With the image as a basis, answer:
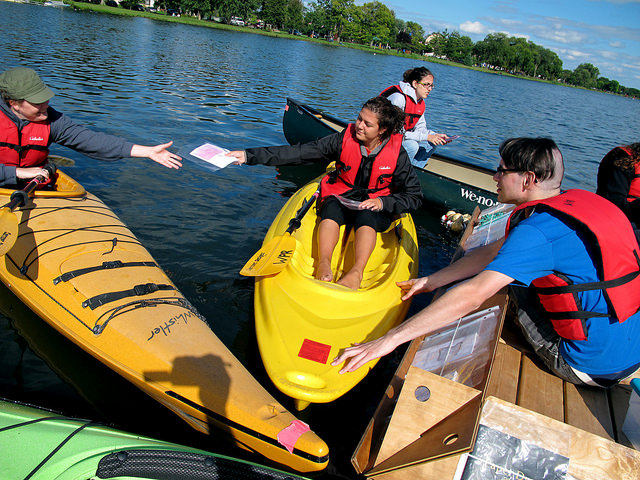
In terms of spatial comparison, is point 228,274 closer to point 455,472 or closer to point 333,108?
point 455,472

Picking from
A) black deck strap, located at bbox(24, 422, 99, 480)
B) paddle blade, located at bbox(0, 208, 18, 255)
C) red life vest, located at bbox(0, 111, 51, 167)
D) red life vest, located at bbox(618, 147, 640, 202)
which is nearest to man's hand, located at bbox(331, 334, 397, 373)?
black deck strap, located at bbox(24, 422, 99, 480)

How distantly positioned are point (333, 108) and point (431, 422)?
14969 mm

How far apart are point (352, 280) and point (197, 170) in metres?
4.86

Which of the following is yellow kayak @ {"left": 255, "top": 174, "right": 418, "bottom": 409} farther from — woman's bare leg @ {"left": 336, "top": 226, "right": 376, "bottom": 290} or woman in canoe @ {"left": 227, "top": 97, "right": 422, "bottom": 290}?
woman in canoe @ {"left": 227, "top": 97, "right": 422, "bottom": 290}

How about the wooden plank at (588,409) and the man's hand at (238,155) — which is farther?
the man's hand at (238,155)

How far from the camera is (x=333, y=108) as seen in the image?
52.2 ft

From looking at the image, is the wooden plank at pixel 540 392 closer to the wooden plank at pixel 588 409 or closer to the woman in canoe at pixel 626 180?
the wooden plank at pixel 588 409

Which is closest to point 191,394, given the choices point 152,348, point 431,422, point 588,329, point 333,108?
point 152,348

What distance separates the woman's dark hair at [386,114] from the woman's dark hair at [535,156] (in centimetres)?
174

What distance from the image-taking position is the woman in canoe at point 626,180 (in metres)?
3.93

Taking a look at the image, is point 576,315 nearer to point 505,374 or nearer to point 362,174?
point 505,374

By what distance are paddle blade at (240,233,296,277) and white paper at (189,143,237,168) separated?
83cm

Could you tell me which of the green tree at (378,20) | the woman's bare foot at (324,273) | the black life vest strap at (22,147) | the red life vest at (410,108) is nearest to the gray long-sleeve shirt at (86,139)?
the black life vest strap at (22,147)

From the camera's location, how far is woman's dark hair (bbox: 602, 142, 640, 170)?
3898 mm
